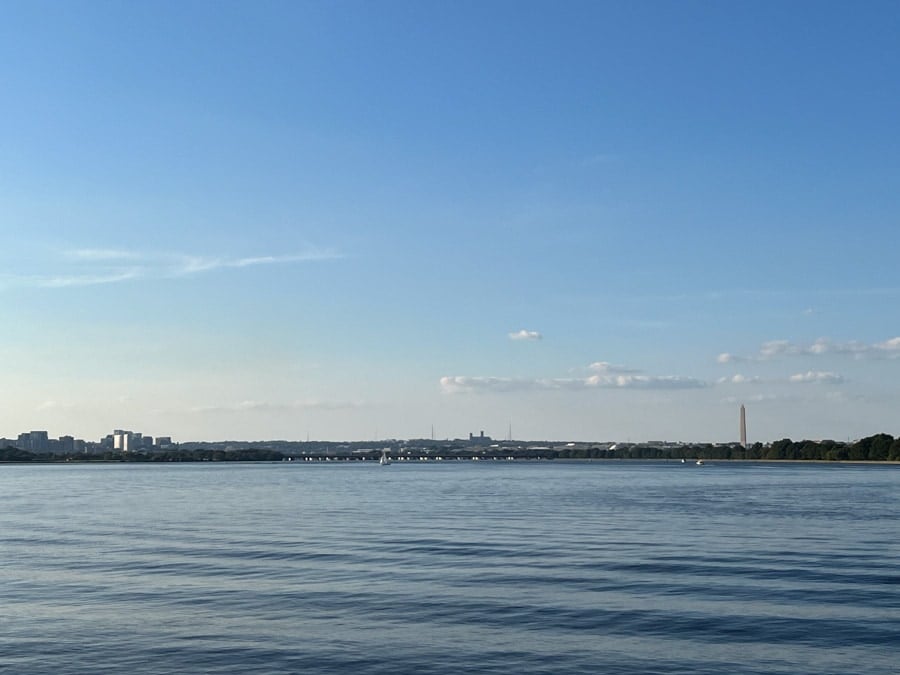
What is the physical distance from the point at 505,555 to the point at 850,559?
608 inches

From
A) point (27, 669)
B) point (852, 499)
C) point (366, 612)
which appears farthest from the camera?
point (852, 499)

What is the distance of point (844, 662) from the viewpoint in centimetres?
2536

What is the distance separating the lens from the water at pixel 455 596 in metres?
26.0

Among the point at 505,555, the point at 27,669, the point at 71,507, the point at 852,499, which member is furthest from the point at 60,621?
the point at 852,499

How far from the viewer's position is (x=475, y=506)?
84562 mm

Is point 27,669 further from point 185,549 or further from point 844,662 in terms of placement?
point 185,549

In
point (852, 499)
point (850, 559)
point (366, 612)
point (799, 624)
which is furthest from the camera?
point (852, 499)

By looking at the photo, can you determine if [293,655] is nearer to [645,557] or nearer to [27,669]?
[27,669]

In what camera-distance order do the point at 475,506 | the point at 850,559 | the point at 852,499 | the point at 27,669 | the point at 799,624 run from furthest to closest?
Result: 1. the point at 852,499
2. the point at 475,506
3. the point at 850,559
4. the point at 799,624
5. the point at 27,669

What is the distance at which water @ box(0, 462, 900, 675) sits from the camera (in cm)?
Result: 2600

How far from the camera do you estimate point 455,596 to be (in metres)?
34.8

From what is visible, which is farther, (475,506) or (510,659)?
(475,506)

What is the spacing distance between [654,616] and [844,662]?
22.5 feet

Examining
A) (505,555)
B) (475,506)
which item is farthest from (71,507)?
(505,555)
